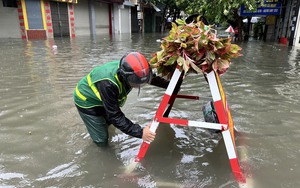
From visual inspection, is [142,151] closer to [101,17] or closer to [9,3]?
[9,3]

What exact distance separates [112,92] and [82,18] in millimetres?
21977

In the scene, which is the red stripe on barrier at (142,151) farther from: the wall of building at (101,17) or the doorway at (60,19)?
the wall of building at (101,17)

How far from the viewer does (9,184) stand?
95.1 inches

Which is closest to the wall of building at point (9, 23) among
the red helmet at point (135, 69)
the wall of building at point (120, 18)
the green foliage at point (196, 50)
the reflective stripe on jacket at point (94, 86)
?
the wall of building at point (120, 18)

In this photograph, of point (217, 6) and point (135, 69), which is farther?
point (217, 6)

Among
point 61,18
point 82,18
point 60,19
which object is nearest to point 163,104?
point 60,19

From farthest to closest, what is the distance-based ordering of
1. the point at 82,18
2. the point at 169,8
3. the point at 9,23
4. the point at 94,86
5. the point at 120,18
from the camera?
1. the point at 169,8
2. the point at 120,18
3. the point at 82,18
4. the point at 9,23
5. the point at 94,86

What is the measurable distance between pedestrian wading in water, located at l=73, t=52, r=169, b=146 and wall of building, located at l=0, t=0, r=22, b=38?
686 inches

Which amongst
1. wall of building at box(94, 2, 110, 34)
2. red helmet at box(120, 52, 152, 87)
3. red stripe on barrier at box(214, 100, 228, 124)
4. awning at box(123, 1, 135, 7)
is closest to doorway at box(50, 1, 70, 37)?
wall of building at box(94, 2, 110, 34)

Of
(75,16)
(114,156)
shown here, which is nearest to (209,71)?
(114,156)

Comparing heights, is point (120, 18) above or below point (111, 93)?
above

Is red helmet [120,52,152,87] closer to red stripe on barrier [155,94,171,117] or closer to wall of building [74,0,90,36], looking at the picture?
red stripe on barrier [155,94,171,117]

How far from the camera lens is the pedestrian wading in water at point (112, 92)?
227 cm

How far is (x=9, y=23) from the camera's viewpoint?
57.1 ft
